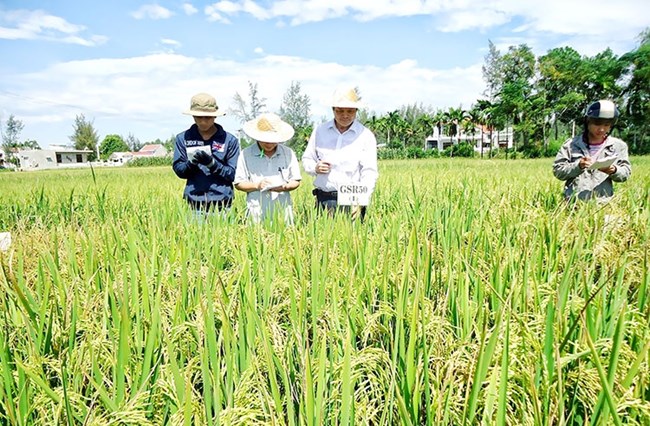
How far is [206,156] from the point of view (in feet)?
9.69

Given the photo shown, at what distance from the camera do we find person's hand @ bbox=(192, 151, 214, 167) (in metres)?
2.94

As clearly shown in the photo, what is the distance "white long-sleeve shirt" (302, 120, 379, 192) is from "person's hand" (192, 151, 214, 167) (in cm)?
68

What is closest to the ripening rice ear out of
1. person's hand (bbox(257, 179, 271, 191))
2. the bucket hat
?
person's hand (bbox(257, 179, 271, 191))

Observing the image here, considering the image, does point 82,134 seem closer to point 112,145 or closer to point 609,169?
point 112,145

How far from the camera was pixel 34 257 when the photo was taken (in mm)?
1961

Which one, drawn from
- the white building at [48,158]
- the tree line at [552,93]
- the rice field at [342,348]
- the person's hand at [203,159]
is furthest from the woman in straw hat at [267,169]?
the white building at [48,158]

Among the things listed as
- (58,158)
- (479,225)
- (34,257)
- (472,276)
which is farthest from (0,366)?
(58,158)

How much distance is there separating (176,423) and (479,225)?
5.25 ft

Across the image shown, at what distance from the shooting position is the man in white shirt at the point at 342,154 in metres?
2.99

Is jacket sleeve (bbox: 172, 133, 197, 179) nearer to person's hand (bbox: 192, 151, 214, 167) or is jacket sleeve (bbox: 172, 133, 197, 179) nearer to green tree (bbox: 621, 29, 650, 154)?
person's hand (bbox: 192, 151, 214, 167)

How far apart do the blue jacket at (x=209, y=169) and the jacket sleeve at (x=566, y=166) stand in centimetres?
237

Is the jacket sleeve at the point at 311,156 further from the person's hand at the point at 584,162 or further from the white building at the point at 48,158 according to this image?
the white building at the point at 48,158

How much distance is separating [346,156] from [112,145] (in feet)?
302

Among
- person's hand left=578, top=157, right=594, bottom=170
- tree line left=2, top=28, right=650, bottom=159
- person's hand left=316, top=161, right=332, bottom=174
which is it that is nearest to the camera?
person's hand left=578, top=157, right=594, bottom=170
